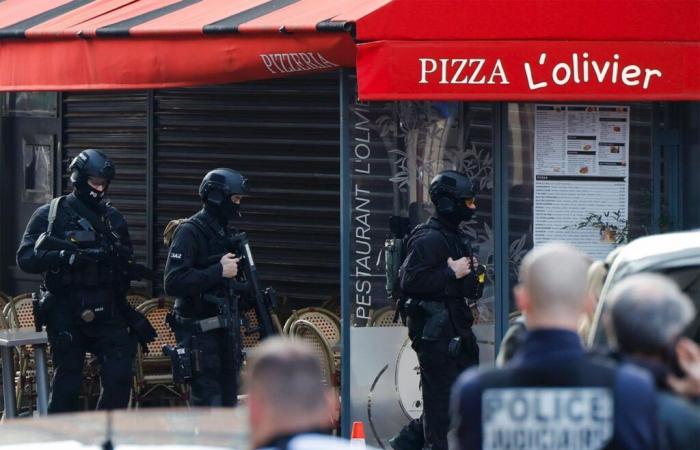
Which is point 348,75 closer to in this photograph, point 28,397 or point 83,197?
point 83,197

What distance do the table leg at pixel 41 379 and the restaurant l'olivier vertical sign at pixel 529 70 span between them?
310 centimetres

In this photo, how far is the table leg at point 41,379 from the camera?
937 cm

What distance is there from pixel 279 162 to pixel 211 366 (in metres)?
3.19

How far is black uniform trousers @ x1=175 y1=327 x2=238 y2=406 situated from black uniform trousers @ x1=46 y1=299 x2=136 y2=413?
54 cm

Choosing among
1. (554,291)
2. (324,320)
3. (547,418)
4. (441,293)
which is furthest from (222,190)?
(547,418)

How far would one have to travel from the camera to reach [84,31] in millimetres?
9250

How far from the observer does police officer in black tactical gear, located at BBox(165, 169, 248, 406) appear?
8.18 metres

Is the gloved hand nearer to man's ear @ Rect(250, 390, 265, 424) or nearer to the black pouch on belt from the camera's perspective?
the black pouch on belt

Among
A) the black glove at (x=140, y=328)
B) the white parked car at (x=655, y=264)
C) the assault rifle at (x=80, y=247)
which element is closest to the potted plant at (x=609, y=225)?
the black glove at (x=140, y=328)

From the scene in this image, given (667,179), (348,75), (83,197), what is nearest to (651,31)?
(667,179)

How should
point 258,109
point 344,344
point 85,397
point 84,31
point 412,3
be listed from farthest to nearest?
point 258,109
point 85,397
point 84,31
point 344,344
point 412,3

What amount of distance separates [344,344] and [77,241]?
1.72 meters

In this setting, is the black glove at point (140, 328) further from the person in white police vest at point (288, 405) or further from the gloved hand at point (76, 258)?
the person in white police vest at point (288, 405)

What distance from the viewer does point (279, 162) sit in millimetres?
11148
